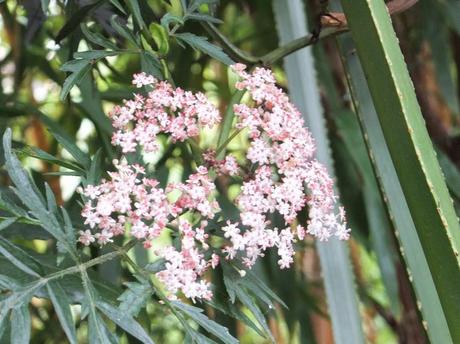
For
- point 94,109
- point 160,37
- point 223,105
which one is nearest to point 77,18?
Result: point 160,37

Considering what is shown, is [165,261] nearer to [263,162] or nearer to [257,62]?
[263,162]

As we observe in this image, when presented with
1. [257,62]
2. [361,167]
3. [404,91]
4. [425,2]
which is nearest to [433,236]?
[404,91]

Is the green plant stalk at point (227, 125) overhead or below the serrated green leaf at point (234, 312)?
overhead

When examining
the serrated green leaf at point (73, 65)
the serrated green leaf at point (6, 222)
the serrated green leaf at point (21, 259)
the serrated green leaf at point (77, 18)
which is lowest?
the serrated green leaf at point (21, 259)

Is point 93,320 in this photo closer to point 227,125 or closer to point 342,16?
point 227,125

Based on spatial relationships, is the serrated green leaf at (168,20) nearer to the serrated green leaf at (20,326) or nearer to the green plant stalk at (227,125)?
the green plant stalk at (227,125)

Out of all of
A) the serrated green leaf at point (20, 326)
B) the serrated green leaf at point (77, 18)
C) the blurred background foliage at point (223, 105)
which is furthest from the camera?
the blurred background foliage at point (223, 105)

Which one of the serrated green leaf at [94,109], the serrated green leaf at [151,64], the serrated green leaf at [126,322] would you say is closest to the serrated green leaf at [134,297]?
the serrated green leaf at [126,322]
